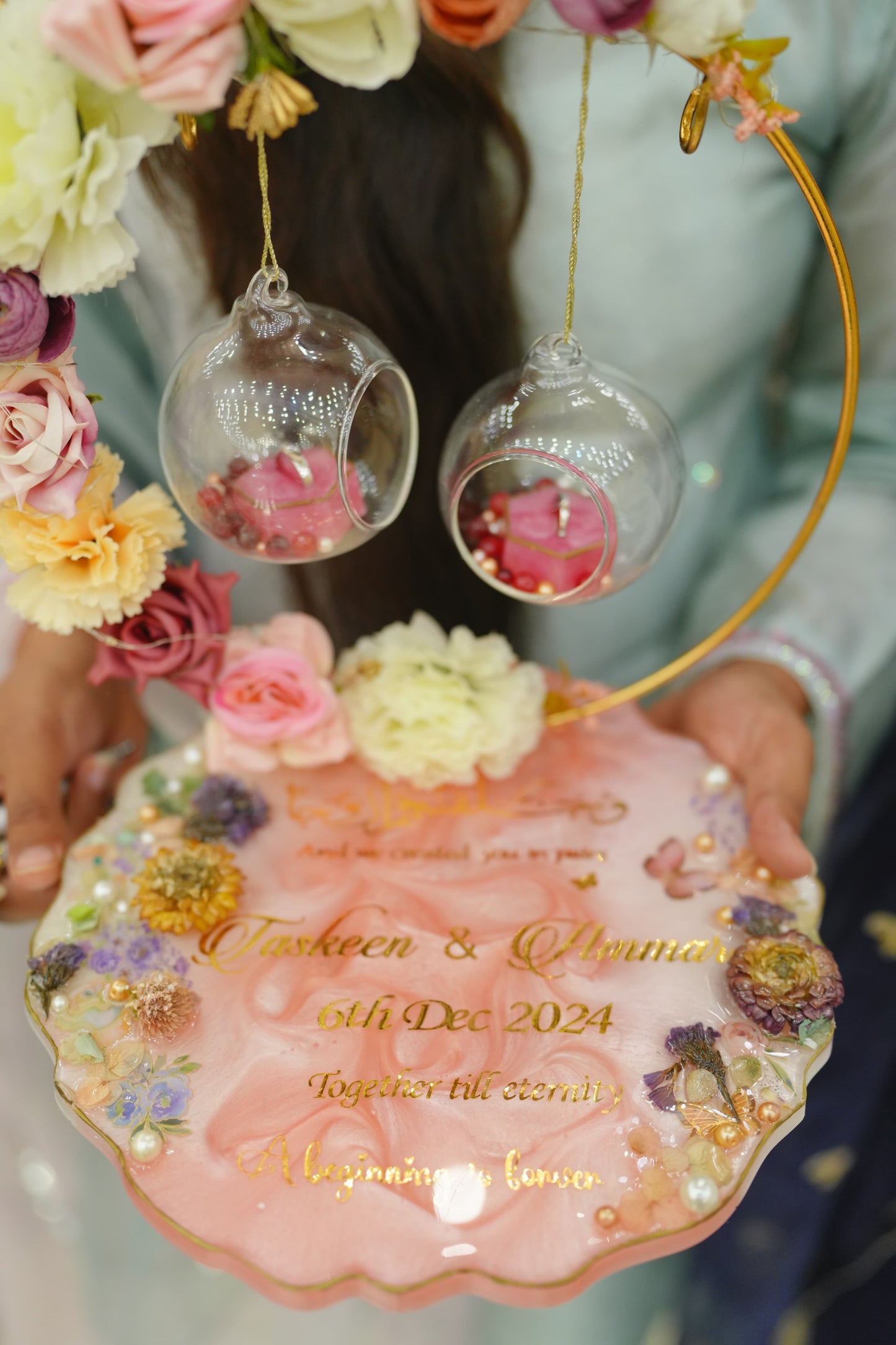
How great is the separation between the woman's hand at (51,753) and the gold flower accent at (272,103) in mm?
449

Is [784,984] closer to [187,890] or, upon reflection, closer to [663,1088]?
[663,1088]

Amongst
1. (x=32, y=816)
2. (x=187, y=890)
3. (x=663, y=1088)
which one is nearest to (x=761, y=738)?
(x=663, y=1088)

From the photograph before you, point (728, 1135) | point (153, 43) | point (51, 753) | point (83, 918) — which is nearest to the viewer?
point (153, 43)

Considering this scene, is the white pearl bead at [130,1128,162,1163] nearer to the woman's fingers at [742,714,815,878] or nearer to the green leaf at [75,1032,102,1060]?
the green leaf at [75,1032,102,1060]

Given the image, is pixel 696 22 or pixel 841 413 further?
pixel 841 413

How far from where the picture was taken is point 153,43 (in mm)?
341

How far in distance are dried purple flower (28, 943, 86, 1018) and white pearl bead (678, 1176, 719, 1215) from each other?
34 cm

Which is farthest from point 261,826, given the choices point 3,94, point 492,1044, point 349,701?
point 3,94

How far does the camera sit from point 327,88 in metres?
0.60

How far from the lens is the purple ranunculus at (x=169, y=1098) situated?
47 centimetres

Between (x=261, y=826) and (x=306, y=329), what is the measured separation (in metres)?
0.32

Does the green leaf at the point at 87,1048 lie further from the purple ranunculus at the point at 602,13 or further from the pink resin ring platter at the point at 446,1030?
the purple ranunculus at the point at 602,13

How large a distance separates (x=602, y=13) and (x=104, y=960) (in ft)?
1.68

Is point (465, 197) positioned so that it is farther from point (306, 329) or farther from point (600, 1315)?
point (600, 1315)
